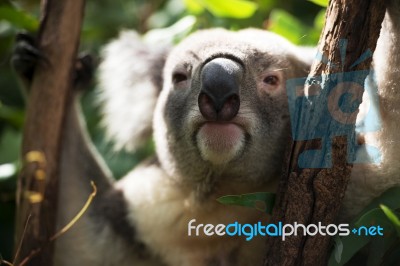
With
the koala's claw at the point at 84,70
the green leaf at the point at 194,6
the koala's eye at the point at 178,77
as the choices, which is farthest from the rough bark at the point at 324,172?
the koala's claw at the point at 84,70

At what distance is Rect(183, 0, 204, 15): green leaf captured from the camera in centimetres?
Answer: 339

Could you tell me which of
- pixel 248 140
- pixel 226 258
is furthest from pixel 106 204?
pixel 248 140

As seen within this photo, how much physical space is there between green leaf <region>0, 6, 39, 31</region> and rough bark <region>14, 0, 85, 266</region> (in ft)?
0.62

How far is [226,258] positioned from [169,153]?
0.54 m

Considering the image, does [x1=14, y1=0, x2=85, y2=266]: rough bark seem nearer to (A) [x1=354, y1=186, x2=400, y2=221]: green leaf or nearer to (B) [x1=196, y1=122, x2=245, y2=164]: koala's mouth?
(B) [x1=196, y1=122, x2=245, y2=164]: koala's mouth

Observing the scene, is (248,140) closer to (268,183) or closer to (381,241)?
(268,183)

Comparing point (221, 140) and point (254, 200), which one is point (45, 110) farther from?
point (254, 200)

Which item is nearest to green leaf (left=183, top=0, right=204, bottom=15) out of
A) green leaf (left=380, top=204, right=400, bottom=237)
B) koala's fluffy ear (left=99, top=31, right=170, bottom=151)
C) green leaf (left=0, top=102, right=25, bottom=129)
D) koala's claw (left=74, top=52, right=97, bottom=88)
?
koala's fluffy ear (left=99, top=31, right=170, bottom=151)

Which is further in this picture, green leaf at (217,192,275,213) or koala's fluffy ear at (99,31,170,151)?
koala's fluffy ear at (99,31,170,151)

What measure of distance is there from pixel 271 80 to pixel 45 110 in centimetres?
107

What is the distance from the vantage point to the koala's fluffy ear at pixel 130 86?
129 inches

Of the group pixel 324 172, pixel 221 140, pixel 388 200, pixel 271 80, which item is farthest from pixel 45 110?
pixel 388 200

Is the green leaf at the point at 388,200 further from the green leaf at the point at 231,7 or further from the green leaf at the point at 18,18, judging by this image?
the green leaf at the point at 18,18

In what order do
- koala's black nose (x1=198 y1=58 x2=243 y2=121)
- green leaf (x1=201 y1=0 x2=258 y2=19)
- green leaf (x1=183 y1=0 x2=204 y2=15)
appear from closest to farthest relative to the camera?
1. koala's black nose (x1=198 y1=58 x2=243 y2=121)
2. green leaf (x1=201 y1=0 x2=258 y2=19)
3. green leaf (x1=183 y1=0 x2=204 y2=15)
